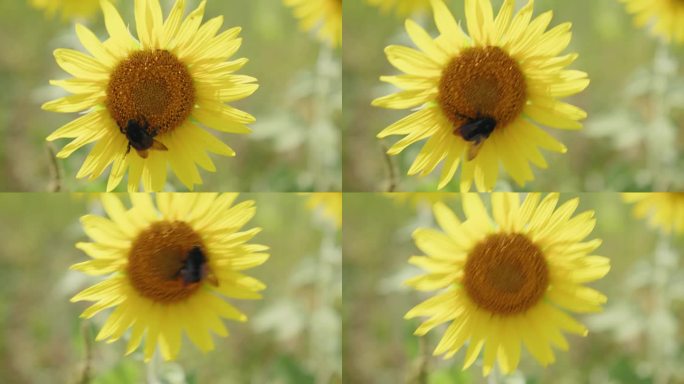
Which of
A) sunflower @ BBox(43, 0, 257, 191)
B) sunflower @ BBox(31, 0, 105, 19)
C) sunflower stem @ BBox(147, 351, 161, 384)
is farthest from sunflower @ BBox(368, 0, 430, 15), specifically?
sunflower stem @ BBox(147, 351, 161, 384)

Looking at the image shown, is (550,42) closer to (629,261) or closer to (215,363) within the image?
(629,261)

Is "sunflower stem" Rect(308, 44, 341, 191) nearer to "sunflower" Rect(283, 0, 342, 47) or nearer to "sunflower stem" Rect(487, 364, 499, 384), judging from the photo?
"sunflower" Rect(283, 0, 342, 47)

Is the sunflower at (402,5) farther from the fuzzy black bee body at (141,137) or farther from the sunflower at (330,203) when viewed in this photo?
the fuzzy black bee body at (141,137)

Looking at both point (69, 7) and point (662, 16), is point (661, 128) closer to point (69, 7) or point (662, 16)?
point (662, 16)

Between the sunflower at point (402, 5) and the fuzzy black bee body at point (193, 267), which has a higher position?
the sunflower at point (402, 5)

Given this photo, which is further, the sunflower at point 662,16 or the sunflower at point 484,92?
the sunflower at point 662,16

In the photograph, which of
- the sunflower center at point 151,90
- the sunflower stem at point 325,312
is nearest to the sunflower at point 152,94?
the sunflower center at point 151,90
